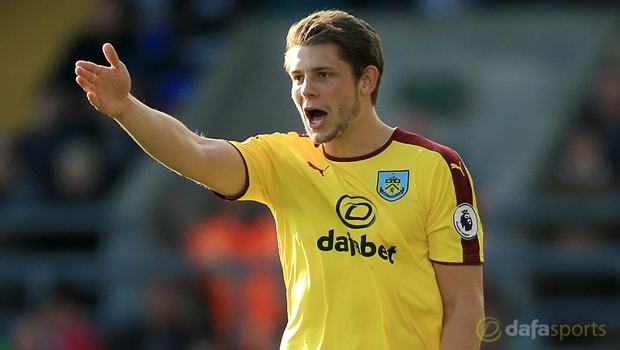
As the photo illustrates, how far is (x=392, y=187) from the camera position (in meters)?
5.18

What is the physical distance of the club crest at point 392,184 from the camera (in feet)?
16.9

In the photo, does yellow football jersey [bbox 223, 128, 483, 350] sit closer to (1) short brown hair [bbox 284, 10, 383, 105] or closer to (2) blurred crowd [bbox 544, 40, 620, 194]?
(1) short brown hair [bbox 284, 10, 383, 105]

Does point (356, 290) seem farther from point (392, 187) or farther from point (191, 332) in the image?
point (191, 332)

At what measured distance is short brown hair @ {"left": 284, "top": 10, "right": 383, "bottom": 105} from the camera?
516 centimetres

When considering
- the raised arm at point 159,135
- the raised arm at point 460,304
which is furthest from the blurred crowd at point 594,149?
the raised arm at point 159,135

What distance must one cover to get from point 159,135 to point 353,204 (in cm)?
82

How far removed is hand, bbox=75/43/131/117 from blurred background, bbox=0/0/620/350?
16.3 ft

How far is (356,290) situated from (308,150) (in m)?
0.66

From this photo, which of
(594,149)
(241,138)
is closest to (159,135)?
(594,149)

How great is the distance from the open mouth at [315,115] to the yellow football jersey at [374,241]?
0.20 m

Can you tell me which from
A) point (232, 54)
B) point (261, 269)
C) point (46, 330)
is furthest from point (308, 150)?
point (232, 54)

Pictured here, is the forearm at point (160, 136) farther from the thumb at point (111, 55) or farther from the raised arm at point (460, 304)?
the raised arm at point (460, 304)

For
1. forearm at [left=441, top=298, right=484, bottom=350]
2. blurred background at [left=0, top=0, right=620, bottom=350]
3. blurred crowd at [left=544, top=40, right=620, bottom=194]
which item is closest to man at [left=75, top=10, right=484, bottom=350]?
forearm at [left=441, top=298, right=484, bottom=350]

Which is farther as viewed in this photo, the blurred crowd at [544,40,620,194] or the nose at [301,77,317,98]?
the blurred crowd at [544,40,620,194]
